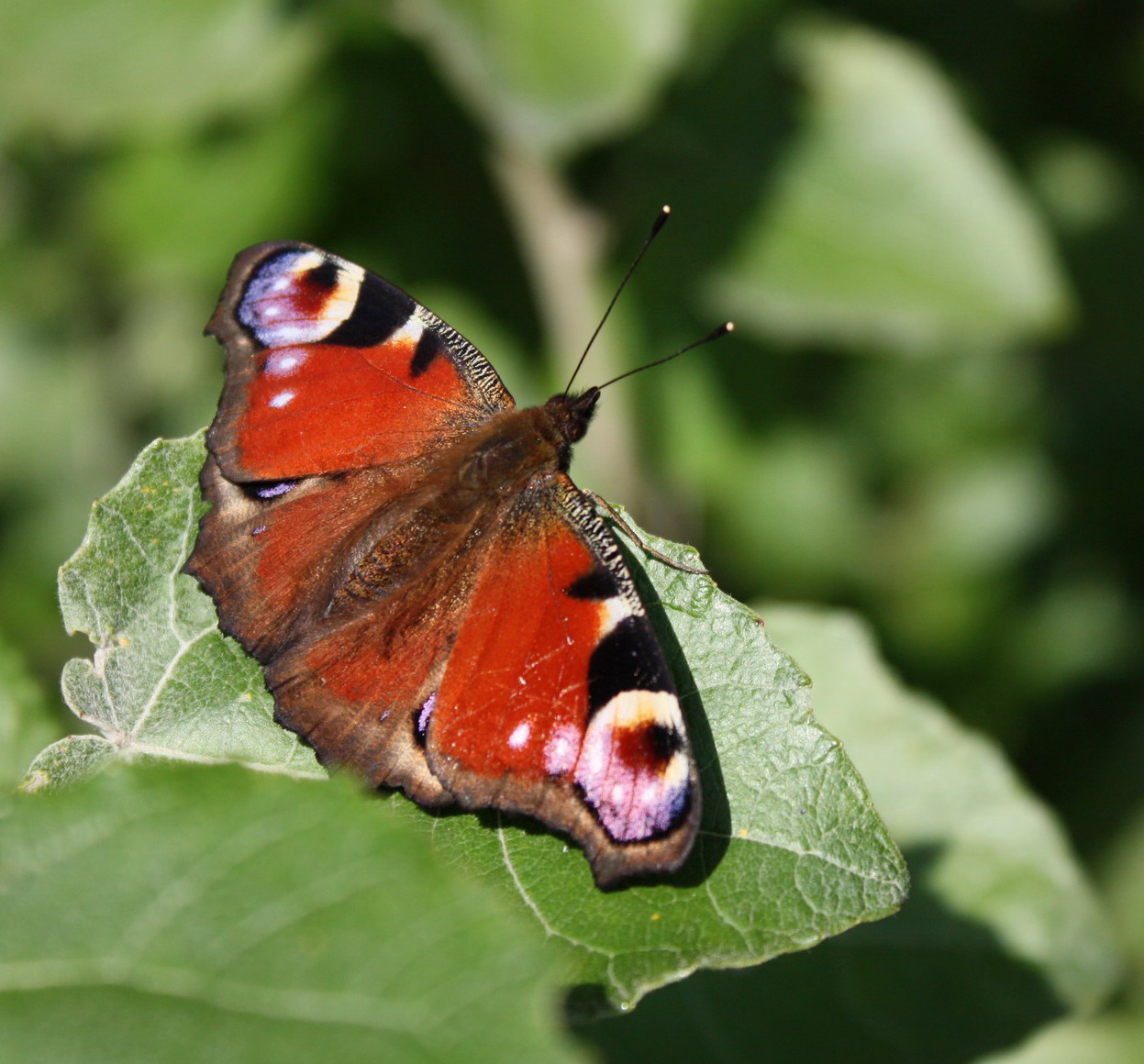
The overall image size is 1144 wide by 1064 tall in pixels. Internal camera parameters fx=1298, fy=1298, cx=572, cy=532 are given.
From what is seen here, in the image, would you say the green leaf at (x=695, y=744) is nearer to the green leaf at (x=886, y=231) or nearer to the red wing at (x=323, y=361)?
the red wing at (x=323, y=361)

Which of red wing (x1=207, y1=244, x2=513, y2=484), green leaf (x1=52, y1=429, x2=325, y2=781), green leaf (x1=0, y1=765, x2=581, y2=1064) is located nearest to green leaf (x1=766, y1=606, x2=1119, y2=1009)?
red wing (x1=207, y1=244, x2=513, y2=484)

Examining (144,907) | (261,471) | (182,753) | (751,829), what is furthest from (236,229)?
(144,907)

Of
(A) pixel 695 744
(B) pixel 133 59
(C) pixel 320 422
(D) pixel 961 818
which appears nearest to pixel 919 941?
(D) pixel 961 818

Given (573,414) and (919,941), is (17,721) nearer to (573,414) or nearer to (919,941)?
(573,414)

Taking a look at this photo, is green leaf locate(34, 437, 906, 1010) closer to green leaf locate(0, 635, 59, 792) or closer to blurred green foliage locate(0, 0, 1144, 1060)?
green leaf locate(0, 635, 59, 792)

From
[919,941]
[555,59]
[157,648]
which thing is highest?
[555,59]

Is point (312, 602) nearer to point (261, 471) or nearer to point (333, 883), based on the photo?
point (261, 471)
